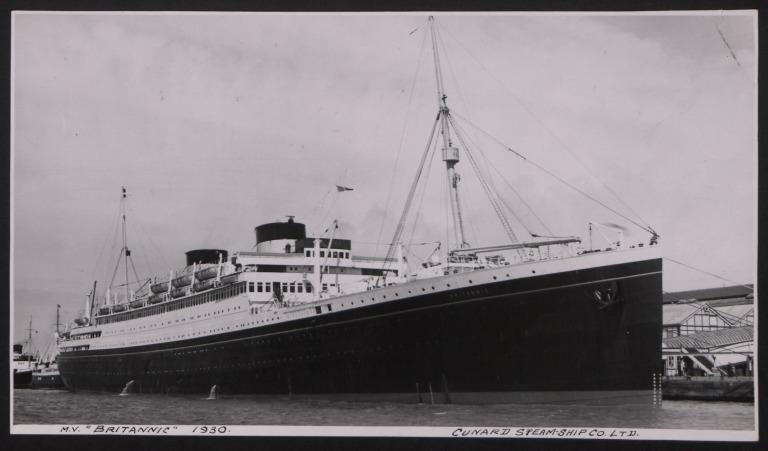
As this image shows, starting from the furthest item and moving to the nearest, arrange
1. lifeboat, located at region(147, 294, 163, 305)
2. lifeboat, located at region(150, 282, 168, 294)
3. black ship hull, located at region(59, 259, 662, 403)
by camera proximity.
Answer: lifeboat, located at region(147, 294, 163, 305) < lifeboat, located at region(150, 282, 168, 294) < black ship hull, located at region(59, 259, 662, 403)

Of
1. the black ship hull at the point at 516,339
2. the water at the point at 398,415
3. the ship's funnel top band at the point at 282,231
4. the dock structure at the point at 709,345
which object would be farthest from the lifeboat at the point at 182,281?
the dock structure at the point at 709,345

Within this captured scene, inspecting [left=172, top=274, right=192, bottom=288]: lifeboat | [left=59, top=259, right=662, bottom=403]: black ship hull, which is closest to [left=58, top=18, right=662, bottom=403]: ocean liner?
[left=59, top=259, right=662, bottom=403]: black ship hull

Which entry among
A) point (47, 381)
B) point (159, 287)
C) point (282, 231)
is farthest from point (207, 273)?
point (47, 381)

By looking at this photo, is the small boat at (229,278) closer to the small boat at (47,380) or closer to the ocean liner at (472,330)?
the ocean liner at (472,330)

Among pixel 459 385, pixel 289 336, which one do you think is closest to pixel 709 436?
pixel 459 385

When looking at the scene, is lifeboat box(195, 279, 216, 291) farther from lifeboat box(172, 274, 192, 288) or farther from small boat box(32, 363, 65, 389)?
small boat box(32, 363, 65, 389)

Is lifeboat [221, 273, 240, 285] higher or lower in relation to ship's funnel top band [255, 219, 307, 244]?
lower
